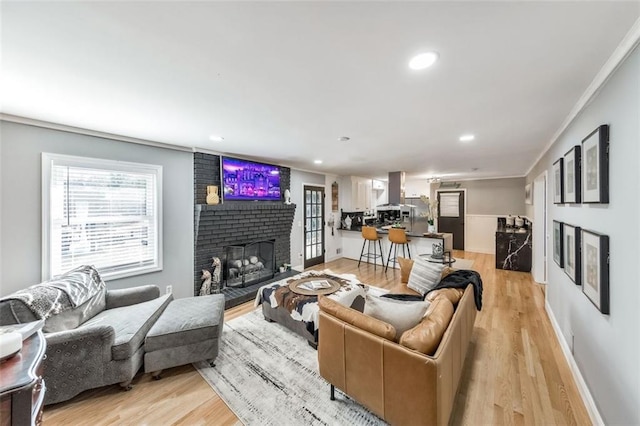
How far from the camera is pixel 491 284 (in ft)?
14.3

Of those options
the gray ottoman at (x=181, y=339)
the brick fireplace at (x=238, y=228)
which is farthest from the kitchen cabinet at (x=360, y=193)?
the gray ottoman at (x=181, y=339)

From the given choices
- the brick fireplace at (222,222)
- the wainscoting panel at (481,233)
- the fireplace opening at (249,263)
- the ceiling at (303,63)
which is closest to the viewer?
the ceiling at (303,63)

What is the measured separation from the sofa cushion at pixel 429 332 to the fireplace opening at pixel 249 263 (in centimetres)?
322

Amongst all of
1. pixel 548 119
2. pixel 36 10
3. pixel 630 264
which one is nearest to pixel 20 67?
pixel 36 10

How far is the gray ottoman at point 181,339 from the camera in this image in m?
2.01

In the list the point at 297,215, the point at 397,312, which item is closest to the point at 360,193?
the point at 297,215

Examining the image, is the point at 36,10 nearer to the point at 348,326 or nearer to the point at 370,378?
the point at 348,326

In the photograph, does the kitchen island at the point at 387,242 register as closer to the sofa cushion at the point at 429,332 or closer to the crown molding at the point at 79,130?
the sofa cushion at the point at 429,332

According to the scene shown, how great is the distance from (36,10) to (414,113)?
233 centimetres

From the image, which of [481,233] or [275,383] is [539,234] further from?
[275,383]

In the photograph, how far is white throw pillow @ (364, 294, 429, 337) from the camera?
65.7 inches

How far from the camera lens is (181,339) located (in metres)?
2.06

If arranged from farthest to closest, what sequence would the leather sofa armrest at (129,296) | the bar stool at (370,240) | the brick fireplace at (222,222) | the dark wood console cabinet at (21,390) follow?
the bar stool at (370,240), the brick fireplace at (222,222), the leather sofa armrest at (129,296), the dark wood console cabinet at (21,390)

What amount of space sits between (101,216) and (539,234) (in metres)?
6.73
